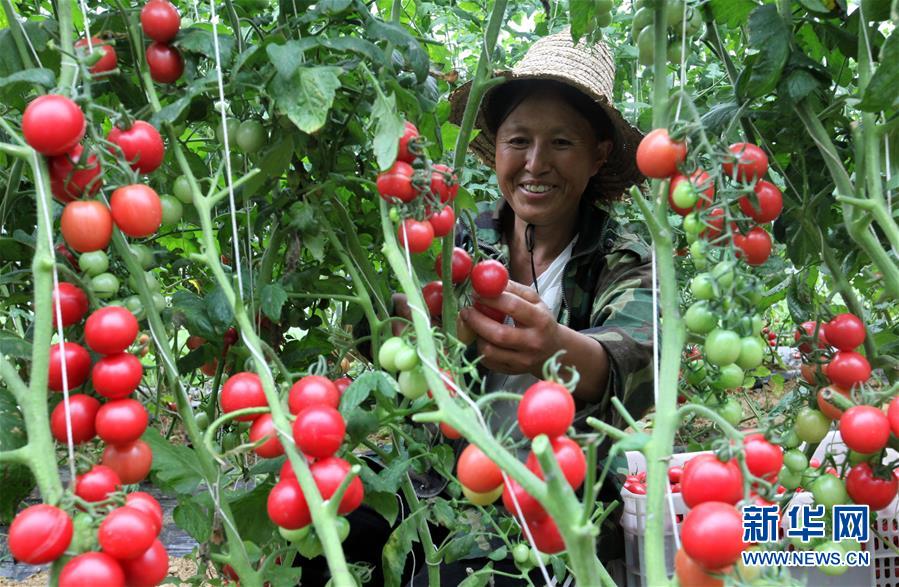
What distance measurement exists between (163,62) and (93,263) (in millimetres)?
233

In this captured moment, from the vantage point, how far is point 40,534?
1.69ft

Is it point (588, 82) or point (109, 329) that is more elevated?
point (588, 82)

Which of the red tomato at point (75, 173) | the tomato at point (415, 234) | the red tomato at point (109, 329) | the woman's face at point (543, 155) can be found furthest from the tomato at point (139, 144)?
the woman's face at point (543, 155)

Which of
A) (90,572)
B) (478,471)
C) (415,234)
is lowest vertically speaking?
(90,572)

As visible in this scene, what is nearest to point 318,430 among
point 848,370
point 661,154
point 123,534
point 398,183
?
point 123,534

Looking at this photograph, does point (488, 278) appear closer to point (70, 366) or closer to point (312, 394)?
point (312, 394)

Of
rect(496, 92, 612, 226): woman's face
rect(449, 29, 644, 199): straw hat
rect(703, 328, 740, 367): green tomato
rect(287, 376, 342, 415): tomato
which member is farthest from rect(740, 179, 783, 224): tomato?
rect(496, 92, 612, 226): woman's face

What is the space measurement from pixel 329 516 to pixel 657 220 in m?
0.37

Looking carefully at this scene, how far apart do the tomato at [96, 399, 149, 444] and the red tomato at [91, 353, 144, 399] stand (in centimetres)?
1

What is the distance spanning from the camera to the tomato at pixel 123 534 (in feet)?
1.73

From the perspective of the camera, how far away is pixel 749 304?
625 millimetres

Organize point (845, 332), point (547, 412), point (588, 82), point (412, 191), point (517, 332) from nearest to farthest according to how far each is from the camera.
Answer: point (547, 412) → point (412, 191) → point (845, 332) → point (517, 332) → point (588, 82)

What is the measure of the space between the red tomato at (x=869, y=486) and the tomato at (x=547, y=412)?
0.47 m

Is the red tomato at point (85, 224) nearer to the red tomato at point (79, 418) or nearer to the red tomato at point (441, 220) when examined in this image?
the red tomato at point (79, 418)
